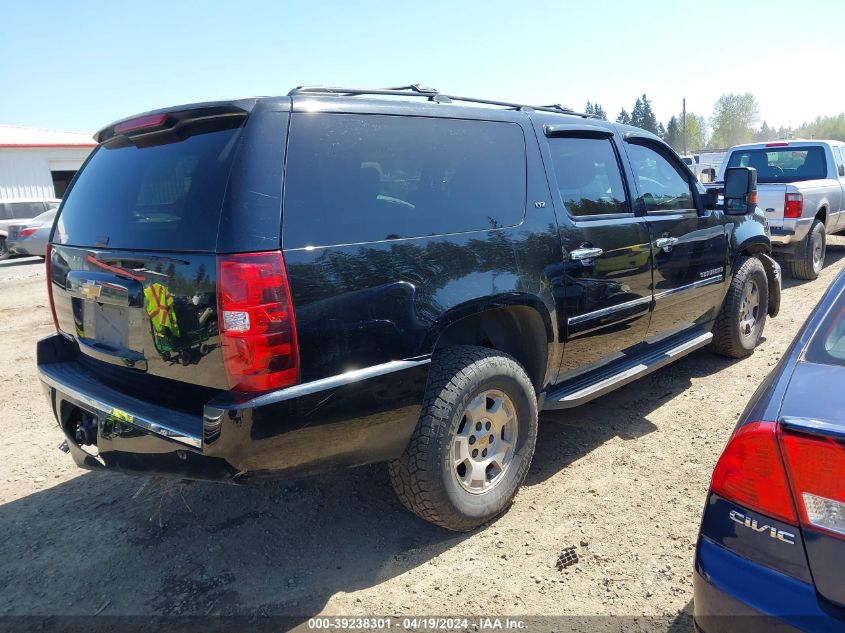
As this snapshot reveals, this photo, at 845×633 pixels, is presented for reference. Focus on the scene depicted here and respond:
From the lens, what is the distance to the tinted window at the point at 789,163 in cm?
909

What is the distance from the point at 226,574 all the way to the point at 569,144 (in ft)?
9.73

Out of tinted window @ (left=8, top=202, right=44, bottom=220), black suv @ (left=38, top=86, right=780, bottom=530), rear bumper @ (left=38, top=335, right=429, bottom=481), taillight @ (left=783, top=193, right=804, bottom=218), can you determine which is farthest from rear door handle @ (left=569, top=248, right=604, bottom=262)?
tinted window @ (left=8, top=202, right=44, bottom=220)

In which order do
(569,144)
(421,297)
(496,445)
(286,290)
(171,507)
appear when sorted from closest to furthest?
(286,290) < (421,297) < (496,445) < (171,507) < (569,144)

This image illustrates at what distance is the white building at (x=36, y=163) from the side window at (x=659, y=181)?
1061 inches

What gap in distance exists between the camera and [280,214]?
7.23 feet

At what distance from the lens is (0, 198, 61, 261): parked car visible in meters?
16.3

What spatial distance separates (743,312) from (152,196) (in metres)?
4.73

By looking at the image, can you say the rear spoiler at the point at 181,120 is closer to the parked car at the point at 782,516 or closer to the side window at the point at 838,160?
the parked car at the point at 782,516

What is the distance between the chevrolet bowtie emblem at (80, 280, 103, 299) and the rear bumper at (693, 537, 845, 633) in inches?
96.6

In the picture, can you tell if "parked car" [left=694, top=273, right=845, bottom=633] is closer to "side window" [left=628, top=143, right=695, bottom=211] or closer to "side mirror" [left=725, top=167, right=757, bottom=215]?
"side window" [left=628, top=143, right=695, bottom=211]

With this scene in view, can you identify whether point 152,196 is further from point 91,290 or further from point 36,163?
point 36,163

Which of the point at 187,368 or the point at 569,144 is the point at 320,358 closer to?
the point at 187,368

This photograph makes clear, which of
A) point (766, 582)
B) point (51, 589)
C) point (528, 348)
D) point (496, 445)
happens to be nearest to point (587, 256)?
point (528, 348)

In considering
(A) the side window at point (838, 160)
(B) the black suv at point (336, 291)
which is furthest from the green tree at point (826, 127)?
(B) the black suv at point (336, 291)
